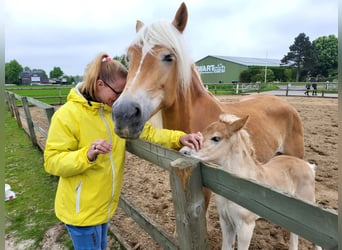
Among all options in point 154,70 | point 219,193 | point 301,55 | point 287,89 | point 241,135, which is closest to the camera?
point 219,193

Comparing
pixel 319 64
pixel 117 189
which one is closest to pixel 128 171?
pixel 117 189

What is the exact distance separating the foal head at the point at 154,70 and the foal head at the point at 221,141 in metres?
0.46

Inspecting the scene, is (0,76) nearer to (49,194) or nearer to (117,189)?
(117,189)

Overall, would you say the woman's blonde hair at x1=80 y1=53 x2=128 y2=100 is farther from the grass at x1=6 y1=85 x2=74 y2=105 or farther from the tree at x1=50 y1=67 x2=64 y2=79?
the tree at x1=50 y1=67 x2=64 y2=79

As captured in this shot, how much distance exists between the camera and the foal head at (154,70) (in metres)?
1.61

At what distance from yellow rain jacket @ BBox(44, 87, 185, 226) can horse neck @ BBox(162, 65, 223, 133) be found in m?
0.63

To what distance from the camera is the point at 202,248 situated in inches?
60.0

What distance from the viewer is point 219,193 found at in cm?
131

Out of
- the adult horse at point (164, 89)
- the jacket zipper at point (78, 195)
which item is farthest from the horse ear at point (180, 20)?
the jacket zipper at point (78, 195)

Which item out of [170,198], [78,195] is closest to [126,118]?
[78,195]

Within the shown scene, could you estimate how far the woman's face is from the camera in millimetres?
1754

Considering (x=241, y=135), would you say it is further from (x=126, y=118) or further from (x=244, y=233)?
(x=126, y=118)

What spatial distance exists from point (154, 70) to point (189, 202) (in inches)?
38.9

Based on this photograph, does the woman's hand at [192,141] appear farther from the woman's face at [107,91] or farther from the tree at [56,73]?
the tree at [56,73]
